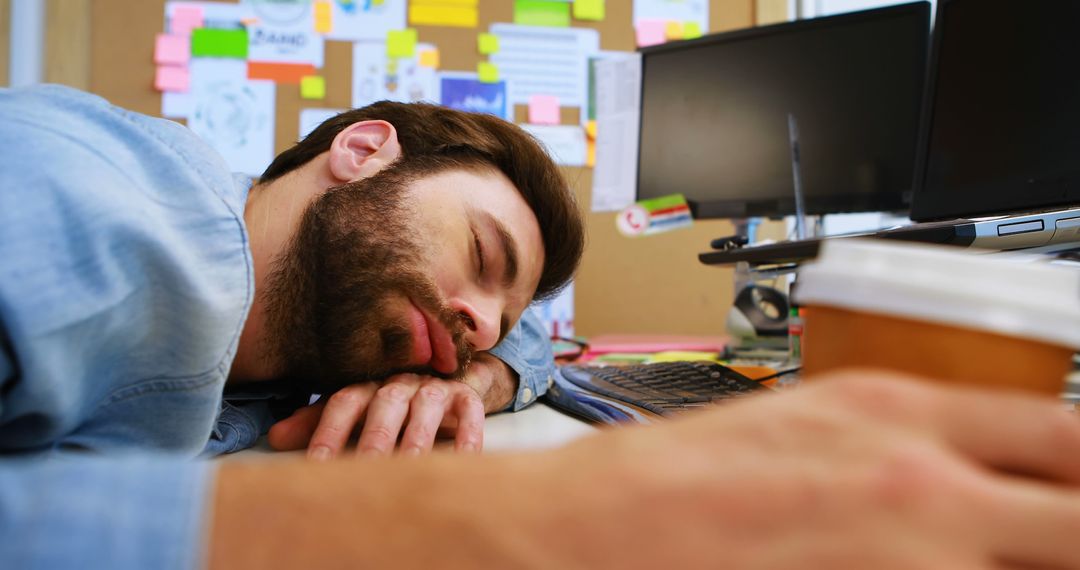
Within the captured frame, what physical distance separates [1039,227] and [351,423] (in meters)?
0.73

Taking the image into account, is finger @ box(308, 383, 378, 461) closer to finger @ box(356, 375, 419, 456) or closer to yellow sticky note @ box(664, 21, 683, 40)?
finger @ box(356, 375, 419, 456)

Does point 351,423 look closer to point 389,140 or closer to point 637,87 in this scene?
point 389,140

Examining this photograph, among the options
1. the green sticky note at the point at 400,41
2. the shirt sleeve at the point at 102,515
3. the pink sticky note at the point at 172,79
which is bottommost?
the shirt sleeve at the point at 102,515

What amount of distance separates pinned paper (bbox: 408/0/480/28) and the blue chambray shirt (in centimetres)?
184

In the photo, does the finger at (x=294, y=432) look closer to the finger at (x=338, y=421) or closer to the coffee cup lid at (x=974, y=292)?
the finger at (x=338, y=421)

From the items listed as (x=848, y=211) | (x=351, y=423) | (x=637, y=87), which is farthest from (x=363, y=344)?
(x=637, y=87)

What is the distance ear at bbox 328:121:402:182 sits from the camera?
0.98 metres

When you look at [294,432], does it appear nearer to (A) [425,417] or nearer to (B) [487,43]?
(A) [425,417]

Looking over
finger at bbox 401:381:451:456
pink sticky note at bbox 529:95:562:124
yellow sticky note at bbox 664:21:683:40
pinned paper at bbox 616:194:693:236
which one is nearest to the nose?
finger at bbox 401:381:451:456

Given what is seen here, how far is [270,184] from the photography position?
3.39ft

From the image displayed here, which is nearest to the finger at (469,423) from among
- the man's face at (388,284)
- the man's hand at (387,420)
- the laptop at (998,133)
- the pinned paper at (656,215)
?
the man's hand at (387,420)

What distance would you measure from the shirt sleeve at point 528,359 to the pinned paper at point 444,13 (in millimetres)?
1451

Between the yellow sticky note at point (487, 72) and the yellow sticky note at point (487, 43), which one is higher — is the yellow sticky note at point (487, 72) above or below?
below

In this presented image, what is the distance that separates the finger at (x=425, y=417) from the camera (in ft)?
2.07
